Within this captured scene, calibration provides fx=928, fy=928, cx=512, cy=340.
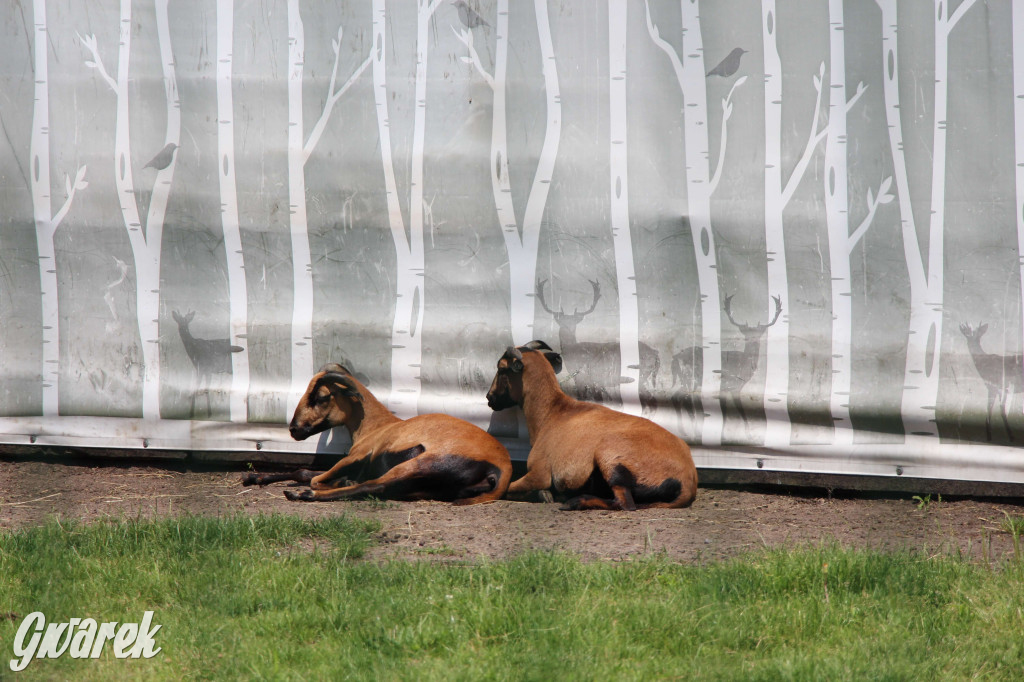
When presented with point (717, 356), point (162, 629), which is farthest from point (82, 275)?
point (717, 356)

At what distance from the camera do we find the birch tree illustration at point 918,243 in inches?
226

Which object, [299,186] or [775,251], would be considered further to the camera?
[299,186]

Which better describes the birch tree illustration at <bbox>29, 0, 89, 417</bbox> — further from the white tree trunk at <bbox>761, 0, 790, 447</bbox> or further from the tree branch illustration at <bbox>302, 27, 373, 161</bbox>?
the white tree trunk at <bbox>761, 0, 790, 447</bbox>

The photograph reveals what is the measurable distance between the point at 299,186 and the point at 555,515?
2.95m

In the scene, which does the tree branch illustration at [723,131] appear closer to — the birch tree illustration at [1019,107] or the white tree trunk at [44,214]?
the birch tree illustration at [1019,107]

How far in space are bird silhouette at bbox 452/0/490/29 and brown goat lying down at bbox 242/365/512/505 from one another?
251 cm

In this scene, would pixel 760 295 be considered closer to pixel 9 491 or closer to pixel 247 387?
pixel 247 387

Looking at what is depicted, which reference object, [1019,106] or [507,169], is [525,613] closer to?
[507,169]

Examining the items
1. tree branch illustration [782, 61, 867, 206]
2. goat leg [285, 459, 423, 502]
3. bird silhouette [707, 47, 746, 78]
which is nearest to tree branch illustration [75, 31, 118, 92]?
goat leg [285, 459, 423, 502]

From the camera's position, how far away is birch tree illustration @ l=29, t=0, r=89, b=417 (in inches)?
260

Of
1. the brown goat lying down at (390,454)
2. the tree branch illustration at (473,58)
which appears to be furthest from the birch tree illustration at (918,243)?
the brown goat lying down at (390,454)

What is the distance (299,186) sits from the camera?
6488mm

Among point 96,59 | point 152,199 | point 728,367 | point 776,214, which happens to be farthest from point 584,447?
point 96,59

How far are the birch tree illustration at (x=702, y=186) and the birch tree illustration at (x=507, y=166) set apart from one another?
72cm
